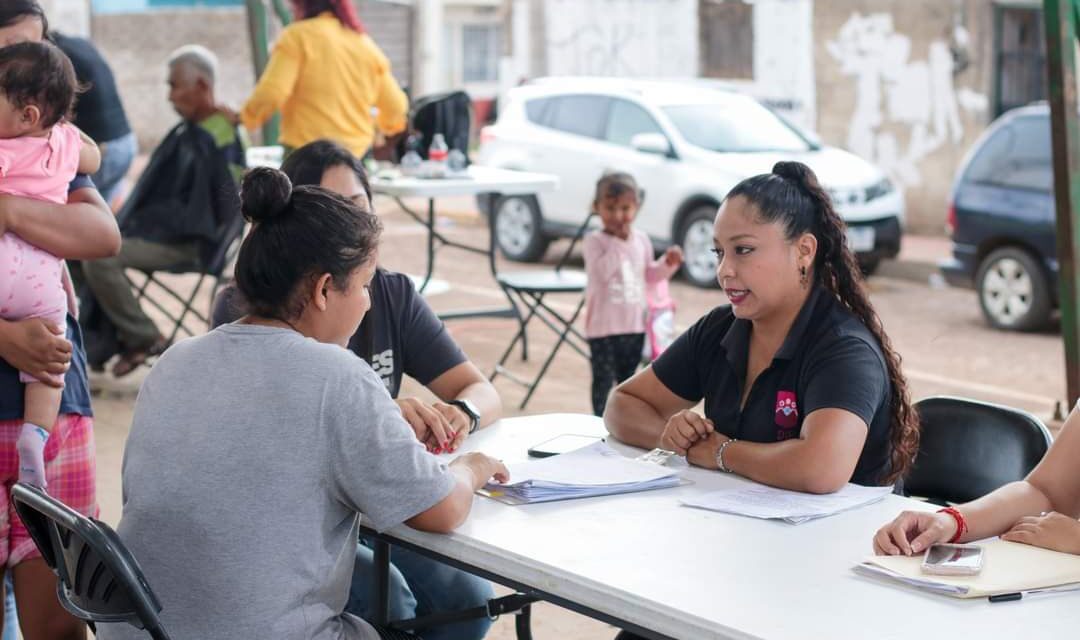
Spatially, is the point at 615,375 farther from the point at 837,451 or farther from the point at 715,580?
the point at 715,580

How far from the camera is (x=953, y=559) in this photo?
2336 mm

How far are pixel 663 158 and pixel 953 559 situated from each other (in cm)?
914

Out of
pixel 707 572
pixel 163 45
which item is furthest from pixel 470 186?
pixel 163 45

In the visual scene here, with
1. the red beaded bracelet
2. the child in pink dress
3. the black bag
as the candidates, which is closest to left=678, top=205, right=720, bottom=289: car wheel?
the black bag

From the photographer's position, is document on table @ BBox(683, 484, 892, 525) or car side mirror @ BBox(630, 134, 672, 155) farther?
car side mirror @ BBox(630, 134, 672, 155)

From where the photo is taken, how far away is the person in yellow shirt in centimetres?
725

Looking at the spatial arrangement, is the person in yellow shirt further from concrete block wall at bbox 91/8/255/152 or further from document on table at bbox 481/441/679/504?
concrete block wall at bbox 91/8/255/152

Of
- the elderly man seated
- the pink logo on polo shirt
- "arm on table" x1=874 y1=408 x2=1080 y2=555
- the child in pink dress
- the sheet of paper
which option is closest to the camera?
"arm on table" x1=874 y1=408 x2=1080 y2=555

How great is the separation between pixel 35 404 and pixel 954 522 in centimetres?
178

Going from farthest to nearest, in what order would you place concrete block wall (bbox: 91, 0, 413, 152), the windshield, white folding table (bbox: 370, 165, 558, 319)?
concrete block wall (bbox: 91, 0, 413, 152) → the windshield → white folding table (bbox: 370, 165, 558, 319)

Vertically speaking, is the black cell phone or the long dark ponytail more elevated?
the long dark ponytail

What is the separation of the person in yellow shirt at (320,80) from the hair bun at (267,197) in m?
4.83

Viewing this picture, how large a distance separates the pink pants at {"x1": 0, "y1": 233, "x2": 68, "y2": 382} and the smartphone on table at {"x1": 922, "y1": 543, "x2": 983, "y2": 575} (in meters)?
1.78

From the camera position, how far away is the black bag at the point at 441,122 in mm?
8086
